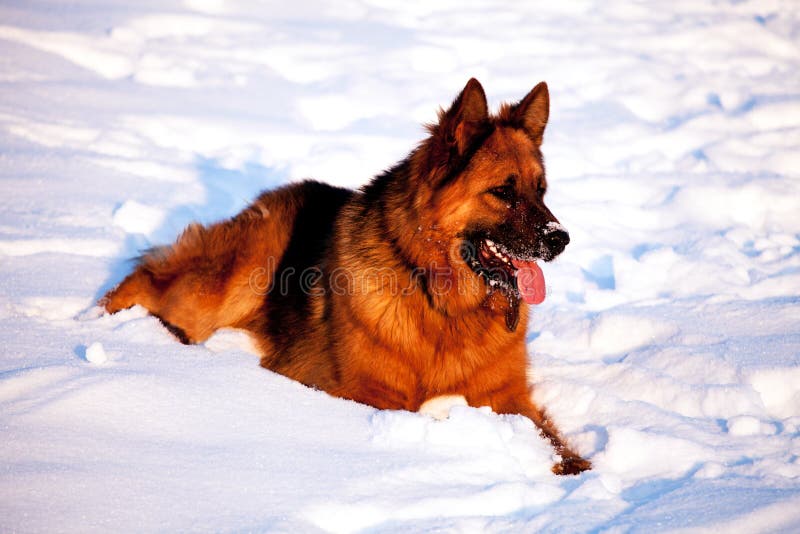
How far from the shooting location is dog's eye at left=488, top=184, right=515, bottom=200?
394cm

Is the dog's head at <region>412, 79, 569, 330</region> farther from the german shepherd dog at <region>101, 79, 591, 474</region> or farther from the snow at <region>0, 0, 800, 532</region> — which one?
the snow at <region>0, 0, 800, 532</region>

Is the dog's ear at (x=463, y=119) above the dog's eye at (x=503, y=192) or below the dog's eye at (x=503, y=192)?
above

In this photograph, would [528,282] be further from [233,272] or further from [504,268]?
[233,272]

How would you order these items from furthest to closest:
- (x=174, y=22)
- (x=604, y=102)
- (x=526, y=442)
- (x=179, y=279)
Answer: (x=174, y=22)
(x=604, y=102)
(x=179, y=279)
(x=526, y=442)

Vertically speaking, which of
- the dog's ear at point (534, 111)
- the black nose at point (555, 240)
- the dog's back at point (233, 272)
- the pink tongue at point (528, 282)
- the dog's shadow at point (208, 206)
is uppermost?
the dog's ear at point (534, 111)

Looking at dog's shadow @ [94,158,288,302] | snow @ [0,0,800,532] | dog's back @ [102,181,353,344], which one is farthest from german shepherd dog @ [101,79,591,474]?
dog's shadow @ [94,158,288,302]

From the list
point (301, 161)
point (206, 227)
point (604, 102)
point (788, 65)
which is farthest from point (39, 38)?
point (788, 65)

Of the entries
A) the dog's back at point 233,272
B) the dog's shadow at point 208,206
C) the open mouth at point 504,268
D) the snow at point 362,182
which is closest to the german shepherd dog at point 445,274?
the open mouth at point 504,268

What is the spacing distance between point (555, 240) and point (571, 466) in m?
1.17

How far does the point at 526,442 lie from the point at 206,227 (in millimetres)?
2847

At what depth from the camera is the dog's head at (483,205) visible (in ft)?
12.7

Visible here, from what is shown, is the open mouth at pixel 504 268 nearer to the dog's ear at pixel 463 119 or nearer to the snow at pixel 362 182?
the dog's ear at pixel 463 119

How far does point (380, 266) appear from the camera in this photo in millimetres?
4086

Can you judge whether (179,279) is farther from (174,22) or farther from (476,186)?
(174,22)
